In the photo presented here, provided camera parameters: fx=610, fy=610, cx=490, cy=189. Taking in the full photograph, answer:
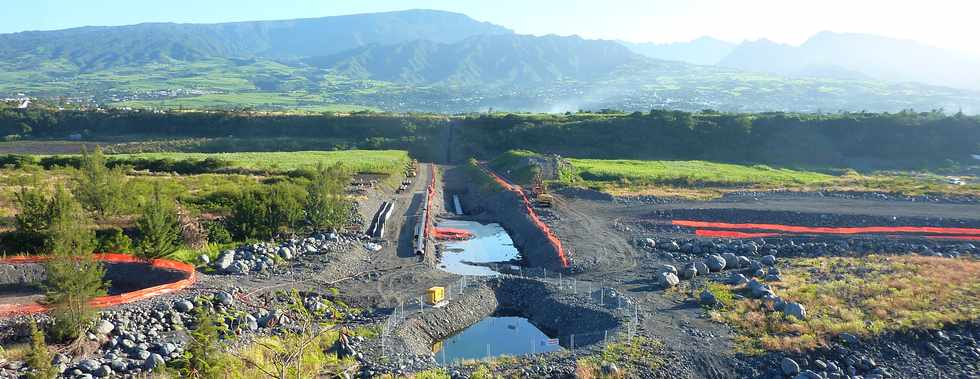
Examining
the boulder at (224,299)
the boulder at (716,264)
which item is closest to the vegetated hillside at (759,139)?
the boulder at (716,264)

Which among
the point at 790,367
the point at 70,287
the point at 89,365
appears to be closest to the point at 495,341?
the point at 790,367

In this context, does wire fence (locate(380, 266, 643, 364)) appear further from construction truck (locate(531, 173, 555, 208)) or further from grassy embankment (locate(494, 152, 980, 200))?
grassy embankment (locate(494, 152, 980, 200))

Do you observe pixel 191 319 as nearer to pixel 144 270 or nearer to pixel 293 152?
pixel 144 270

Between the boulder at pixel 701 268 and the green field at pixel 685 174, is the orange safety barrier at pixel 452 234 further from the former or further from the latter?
the boulder at pixel 701 268

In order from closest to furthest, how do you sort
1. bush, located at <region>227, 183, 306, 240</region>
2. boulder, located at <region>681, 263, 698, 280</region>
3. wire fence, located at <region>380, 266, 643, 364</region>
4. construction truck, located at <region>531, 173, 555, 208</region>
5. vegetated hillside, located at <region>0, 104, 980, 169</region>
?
wire fence, located at <region>380, 266, 643, 364</region>
boulder, located at <region>681, 263, 698, 280</region>
bush, located at <region>227, 183, 306, 240</region>
construction truck, located at <region>531, 173, 555, 208</region>
vegetated hillside, located at <region>0, 104, 980, 169</region>

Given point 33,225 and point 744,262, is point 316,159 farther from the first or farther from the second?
point 744,262

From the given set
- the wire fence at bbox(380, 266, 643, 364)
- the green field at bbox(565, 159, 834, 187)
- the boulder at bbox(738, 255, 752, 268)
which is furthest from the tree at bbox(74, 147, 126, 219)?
the green field at bbox(565, 159, 834, 187)
